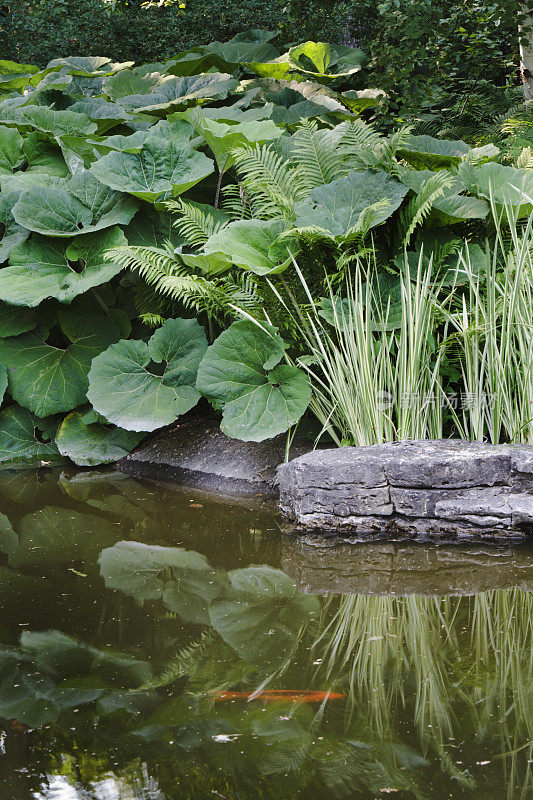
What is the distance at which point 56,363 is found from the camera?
386cm

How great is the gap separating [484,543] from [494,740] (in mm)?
1204

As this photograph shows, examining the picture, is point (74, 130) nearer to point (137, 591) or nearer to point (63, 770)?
point (137, 591)

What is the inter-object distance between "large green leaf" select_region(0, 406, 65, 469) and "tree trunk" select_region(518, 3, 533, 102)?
3722 millimetres

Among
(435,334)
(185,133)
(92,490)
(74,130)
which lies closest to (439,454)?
(435,334)

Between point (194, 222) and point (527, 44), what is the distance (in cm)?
259

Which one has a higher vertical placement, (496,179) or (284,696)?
(496,179)

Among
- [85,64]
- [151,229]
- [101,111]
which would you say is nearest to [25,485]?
[151,229]

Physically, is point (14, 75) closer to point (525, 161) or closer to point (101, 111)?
point (101, 111)

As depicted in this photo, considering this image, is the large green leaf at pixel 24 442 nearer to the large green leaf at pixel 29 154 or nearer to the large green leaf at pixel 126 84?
the large green leaf at pixel 29 154

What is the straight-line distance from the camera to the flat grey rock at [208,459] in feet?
10.8

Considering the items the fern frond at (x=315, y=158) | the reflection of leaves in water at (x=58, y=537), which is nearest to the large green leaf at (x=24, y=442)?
the reflection of leaves in water at (x=58, y=537)

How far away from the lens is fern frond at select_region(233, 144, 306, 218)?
3.37 metres

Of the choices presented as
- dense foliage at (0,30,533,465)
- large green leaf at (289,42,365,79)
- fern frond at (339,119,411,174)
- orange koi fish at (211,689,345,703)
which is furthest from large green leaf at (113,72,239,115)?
orange koi fish at (211,689,345,703)

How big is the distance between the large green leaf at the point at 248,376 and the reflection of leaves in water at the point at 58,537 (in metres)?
0.67
